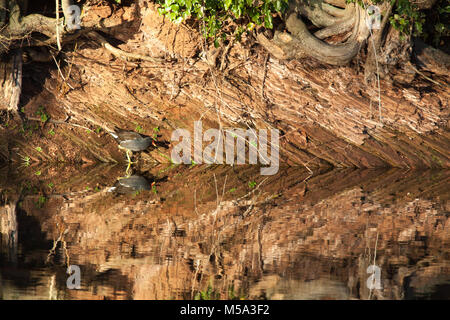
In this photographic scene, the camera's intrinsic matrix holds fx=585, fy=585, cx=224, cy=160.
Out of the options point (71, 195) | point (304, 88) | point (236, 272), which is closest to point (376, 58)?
point (304, 88)

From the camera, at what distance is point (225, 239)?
5160 millimetres

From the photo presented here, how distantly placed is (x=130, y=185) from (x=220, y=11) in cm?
330

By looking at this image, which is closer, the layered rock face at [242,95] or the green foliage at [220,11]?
the green foliage at [220,11]

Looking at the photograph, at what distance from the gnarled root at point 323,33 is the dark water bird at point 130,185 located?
321 cm

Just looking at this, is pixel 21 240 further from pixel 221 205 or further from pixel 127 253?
pixel 221 205

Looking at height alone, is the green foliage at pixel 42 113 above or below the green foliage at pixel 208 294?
above

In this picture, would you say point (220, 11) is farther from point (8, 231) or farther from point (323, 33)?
point (8, 231)

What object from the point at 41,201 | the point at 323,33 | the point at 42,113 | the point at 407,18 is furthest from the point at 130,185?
the point at 407,18

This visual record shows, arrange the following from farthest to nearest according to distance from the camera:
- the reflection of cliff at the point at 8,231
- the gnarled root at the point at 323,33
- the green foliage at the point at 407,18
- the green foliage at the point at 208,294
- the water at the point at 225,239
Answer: the gnarled root at the point at 323,33, the green foliage at the point at 407,18, the reflection of cliff at the point at 8,231, the water at the point at 225,239, the green foliage at the point at 208,294

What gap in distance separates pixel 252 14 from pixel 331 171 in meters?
2.93

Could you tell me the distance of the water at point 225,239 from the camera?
4.00 metres

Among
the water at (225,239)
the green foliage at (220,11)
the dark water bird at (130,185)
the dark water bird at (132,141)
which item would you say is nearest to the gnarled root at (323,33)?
the green foliage at (220,11)

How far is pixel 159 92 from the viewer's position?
1048cm

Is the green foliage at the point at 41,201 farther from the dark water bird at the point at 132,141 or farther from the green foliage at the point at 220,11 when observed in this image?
the green foliage at the point at 220,11
